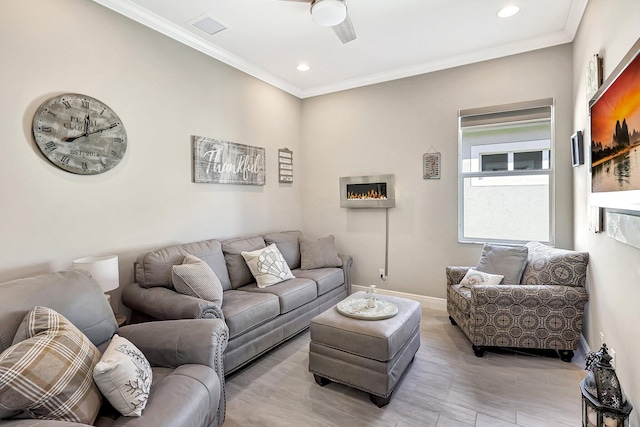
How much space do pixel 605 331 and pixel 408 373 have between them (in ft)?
4.59

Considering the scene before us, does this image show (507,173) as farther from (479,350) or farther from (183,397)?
(183,397)

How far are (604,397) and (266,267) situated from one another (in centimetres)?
Answer: 264

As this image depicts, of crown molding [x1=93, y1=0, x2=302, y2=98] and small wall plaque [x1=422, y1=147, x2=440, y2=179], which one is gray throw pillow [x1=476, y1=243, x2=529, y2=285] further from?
crown molding [x1=93, y1=0, x2=302, y2=98]

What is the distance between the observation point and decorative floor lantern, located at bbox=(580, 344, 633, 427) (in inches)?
60.0

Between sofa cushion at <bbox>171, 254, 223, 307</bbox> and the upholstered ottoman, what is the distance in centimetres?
86

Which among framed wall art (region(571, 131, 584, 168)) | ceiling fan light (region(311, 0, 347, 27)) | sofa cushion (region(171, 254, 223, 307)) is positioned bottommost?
sofa cushion (region(171, 254, 223, 307))

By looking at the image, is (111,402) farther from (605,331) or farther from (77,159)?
(605,331)

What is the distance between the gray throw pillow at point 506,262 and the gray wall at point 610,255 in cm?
50

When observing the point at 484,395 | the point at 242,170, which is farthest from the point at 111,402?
the point at 242,170

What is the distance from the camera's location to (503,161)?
362 centimetres

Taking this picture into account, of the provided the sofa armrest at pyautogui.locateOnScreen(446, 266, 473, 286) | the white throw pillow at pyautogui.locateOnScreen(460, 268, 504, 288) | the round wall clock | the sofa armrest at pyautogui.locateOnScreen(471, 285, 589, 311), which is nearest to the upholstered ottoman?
the sofa armrest at pyautogui.locateOnScreen(471, 285, 589, 311)

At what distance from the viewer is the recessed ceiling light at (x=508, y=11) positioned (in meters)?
2.76

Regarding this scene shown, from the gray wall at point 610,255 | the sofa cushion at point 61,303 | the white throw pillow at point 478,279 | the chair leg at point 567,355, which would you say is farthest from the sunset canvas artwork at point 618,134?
the sofa cushion at point 61,303

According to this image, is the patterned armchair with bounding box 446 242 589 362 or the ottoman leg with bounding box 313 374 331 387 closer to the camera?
the ottoman leg with bounding box 313 374 331 387
